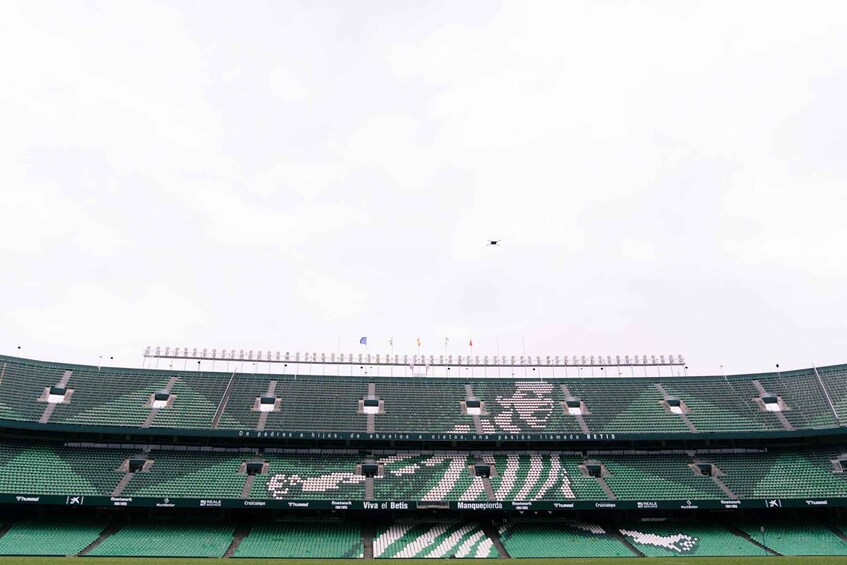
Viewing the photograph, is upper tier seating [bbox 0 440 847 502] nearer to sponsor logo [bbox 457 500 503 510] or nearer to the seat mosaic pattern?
sponsor logo [bbox 457 500 503 510]

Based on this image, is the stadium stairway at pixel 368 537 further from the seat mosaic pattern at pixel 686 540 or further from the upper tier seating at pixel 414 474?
the seat mosaic pattern at pixel 686 540

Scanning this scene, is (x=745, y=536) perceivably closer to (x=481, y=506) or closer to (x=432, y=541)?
(x=481, y=506)

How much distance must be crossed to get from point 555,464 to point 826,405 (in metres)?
32.3

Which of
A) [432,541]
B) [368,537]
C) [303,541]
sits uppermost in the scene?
[368,537]

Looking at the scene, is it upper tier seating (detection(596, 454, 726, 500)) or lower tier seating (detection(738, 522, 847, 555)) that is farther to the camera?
upper tier seating (detection(596, 454, 726, 500))

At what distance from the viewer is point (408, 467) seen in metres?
58.0

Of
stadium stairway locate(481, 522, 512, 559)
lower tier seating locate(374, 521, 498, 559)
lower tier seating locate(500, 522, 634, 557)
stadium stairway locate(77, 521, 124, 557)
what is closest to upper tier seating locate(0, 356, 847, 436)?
stadium stairway locate(77, 521, 124, 557)

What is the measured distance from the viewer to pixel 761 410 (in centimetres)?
6606

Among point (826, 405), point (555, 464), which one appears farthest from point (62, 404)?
point (826, 405)

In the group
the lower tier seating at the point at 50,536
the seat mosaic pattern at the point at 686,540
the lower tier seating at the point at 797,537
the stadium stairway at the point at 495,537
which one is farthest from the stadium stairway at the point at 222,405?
the lower tier seating at the point at 797,537

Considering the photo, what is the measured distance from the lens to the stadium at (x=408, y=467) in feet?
164

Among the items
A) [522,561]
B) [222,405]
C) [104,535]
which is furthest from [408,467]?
[104,535]

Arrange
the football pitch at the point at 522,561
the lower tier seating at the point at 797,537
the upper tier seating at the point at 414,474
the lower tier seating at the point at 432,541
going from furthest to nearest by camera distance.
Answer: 1. the upper tier seating at the point at 414,474
2. the lower tier seating at the point at 797,537
3. the lower tier seating at the point at 432,541
4. the football pitch at the point at 522,561

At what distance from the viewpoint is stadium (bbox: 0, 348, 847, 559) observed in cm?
A: 5009
